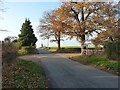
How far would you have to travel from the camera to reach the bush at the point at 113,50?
38.1 feet

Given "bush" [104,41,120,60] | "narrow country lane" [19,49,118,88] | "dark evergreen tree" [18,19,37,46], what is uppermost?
"dark evergreen tree" [18,19,37,46]

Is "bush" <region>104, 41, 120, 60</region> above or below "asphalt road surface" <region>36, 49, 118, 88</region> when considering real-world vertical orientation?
above

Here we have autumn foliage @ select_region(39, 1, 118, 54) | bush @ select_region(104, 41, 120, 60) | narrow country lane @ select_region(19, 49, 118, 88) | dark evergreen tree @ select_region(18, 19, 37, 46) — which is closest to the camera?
narrow country lane @ select_region(19, 49, 118, 88)

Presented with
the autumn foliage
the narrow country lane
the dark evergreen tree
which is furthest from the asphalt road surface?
the dark evergreen tree

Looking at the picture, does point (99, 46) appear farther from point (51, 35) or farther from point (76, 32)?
point (51, 35)

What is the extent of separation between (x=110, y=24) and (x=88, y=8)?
405 centimetres

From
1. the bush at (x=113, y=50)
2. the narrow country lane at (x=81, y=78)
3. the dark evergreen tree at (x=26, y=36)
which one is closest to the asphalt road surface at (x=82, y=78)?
the narrow country lane at (x=81, y=78)

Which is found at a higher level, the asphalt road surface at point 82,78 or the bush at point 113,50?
the bush at point 113,50

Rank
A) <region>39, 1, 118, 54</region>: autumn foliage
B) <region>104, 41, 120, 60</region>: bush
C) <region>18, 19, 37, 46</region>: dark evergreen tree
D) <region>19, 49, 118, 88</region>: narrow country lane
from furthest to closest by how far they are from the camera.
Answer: <region>18, 19, 37, 46</region>: dark evergreen tree → <region>39, 1, 118, 54</region>: autumn foliage → <region>104, 41, 120, 60</region>: bush → <region>19, 49, 118, 88</region>: narrow country lane

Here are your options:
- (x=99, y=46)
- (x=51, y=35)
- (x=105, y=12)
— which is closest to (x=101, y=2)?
(x=105, y=12)

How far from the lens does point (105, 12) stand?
59.6ft

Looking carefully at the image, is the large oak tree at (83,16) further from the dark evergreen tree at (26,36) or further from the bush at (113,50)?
the dark evergreen tree at (26,36)

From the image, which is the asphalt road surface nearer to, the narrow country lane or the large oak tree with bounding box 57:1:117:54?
the narrow country lane

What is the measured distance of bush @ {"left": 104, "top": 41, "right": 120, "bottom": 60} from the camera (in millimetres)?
11606
